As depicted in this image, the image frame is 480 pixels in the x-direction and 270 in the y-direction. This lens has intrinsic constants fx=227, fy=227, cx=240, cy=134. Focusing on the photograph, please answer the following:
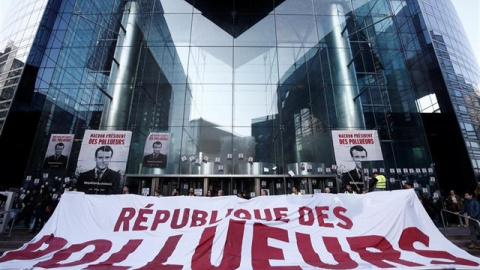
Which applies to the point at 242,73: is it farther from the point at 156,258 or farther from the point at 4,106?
the point at 4,106

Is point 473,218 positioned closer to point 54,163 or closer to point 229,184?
point 229,184

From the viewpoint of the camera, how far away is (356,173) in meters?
13.3

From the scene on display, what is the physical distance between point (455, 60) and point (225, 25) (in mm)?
22821

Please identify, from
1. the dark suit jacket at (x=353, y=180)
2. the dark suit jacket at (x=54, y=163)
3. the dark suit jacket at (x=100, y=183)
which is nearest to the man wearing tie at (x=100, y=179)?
the dark suit jacket at (x=100, y=183)

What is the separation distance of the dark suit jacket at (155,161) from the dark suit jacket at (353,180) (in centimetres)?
1059

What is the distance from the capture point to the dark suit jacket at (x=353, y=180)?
12992 mm

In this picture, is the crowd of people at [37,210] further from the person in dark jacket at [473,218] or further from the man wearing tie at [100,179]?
the person in dark jacket at [473,218]

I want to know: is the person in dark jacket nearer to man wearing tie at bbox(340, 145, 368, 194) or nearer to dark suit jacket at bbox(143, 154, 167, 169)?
man wearing tie at bbox(340, 145, 368, 194)

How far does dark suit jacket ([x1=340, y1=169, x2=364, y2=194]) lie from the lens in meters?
13.0

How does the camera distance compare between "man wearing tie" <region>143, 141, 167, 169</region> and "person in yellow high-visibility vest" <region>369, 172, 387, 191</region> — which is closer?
"person in yellow high-visibility vest" <region>369, 172, 387, 191</region>

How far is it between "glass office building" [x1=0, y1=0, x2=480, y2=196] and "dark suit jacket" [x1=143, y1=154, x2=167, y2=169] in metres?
0.13

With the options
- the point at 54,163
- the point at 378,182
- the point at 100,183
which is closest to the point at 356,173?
the point at 378,182

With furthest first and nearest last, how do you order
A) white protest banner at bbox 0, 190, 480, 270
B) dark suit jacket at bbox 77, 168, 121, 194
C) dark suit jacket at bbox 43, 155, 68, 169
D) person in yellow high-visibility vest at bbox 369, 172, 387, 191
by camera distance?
dark suit jacket at bbox 43, 155, 68, 169 < dark suit jacket at bbox 77, 168, 121, 194 < person in yellow high-visibility vest at bbox 369, 172, 387, 191 < white protest banner at bbox 0, 190, 480, 270

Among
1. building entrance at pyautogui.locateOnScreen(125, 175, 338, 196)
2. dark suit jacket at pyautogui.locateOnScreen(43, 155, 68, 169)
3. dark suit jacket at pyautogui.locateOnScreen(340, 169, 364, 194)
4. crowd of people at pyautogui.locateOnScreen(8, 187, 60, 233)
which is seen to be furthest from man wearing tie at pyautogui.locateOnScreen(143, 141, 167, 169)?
dark suit jacket at pyautogui.locateOnScreen(340, 169, 364, 194)
